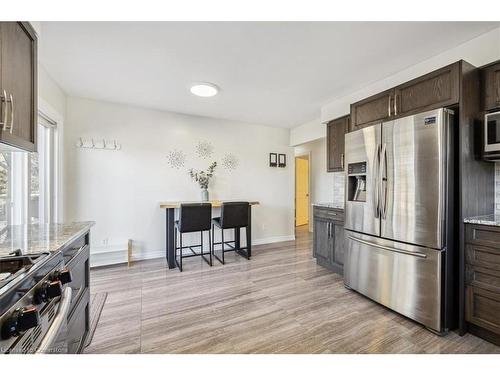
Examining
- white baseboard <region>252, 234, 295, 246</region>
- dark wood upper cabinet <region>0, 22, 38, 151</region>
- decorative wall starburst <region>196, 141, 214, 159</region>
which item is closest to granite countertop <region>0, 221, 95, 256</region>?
dark wood upper cabinet <region>0, 22, 38, 151</region>

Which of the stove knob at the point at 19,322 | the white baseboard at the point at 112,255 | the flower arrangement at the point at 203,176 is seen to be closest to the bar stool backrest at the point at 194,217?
the flower arrangement at the point at 203,176

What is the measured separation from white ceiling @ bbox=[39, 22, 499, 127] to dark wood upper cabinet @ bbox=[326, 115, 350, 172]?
16.4 inches

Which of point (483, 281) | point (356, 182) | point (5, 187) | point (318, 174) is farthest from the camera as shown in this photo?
point (318, 174)

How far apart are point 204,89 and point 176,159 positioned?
1.50 m

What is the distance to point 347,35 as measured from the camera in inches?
77.0

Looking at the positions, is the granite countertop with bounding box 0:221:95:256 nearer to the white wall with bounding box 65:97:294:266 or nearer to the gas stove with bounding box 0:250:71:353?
the gas stove with bounding box 0:250:71:353

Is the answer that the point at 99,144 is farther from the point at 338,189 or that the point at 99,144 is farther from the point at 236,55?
the point at 338,189

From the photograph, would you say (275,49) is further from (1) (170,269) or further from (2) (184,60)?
(1) (170,269)

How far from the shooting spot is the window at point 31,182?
80.6 inches

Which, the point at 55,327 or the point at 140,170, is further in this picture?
the point at 140,170

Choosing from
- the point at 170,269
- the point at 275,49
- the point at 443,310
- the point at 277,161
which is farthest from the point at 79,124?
the point at 443,310

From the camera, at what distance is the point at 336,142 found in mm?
3549

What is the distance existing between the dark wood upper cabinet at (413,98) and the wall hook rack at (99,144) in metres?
3.41

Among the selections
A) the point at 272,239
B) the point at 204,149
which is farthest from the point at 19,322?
the point at 272,239
